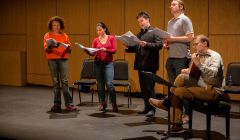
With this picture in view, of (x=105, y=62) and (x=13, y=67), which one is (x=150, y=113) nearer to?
(x=105, y=62)

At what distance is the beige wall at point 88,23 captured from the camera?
7.57 m

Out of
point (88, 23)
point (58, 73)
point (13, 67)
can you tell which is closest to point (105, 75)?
point (58, 73)

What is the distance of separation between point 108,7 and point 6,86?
10.2 ft

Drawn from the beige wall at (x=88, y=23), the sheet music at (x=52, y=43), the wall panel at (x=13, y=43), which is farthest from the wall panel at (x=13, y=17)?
the sheet music at (x=52, y=43)

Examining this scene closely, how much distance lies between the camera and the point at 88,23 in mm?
9109

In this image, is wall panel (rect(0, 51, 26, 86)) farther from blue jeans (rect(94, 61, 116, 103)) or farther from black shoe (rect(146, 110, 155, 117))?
black shoe (rect(146, 110, 155, 117))

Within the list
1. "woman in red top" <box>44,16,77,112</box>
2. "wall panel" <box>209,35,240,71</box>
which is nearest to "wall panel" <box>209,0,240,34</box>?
"wall panel" <box>209,35,240,71</box>

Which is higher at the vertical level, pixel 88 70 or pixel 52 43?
pixel 52 43

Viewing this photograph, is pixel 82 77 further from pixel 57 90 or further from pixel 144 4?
pixel 144 4

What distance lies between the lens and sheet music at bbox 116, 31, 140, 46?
581cm

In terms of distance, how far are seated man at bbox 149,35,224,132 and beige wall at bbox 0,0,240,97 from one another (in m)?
2.89

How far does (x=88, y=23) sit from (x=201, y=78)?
4.70 meters

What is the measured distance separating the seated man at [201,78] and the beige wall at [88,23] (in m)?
2.89

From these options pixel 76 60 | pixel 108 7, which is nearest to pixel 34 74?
pixel 76 60
